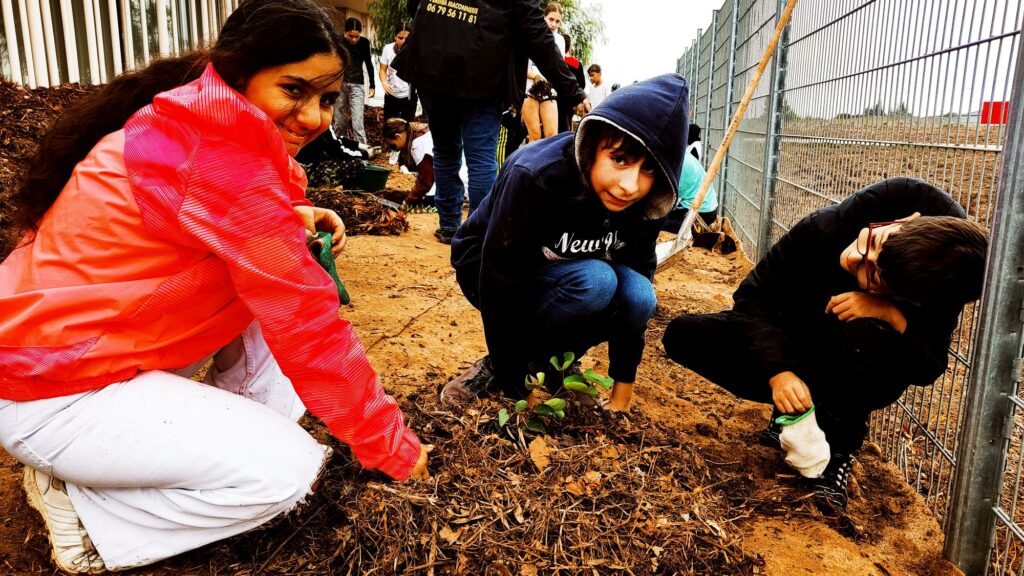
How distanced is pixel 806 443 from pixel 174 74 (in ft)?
6.37

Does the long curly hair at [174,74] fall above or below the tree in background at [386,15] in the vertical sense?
below

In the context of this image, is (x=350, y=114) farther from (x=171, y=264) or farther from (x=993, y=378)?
(x=993, y=378)

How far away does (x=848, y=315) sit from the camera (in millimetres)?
2047

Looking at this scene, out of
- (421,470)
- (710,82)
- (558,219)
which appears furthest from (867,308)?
(710,82)

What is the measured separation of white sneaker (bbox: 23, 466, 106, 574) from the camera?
5.07 feet

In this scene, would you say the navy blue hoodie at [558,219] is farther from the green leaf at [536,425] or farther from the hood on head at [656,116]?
the green leaf at [536,425]

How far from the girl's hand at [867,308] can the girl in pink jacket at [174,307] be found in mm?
1314

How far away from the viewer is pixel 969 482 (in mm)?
1669

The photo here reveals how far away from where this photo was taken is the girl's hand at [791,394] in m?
2.03

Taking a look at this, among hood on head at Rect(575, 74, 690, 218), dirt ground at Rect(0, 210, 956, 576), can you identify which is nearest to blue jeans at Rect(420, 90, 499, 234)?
dirt ground at Rect(0, 210, 956, 576)

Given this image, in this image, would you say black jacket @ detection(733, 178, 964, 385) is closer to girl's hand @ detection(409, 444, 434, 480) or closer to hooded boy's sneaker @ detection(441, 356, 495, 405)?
hooded boy's sneaker @ detection(441, 356, 495, 405)

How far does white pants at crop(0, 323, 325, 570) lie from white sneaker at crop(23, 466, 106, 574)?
44 millimetres

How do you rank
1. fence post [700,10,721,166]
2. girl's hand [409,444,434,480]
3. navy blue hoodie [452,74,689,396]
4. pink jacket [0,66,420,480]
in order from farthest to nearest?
fence post [700,10,721,166] → navy blue hoodie [452,74,689,396] → girl's hand [409,444,434,480] → pink jacket [0,66,420,480]

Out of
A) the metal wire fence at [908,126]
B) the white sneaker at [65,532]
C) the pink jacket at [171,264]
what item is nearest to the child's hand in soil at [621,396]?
the metal wire fence at [908,126]
